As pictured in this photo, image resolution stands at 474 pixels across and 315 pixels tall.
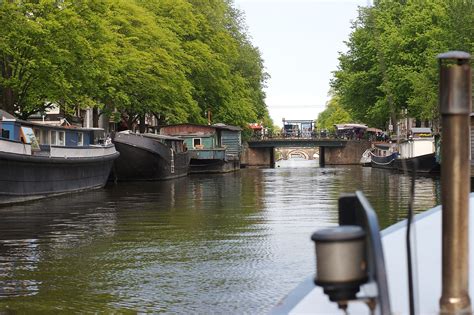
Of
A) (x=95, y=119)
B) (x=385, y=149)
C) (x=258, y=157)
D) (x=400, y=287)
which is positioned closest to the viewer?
(x=400, y=287)

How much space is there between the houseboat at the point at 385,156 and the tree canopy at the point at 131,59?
11271mm

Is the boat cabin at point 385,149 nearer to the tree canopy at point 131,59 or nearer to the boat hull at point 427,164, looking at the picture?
the tree canopy at point 131,59

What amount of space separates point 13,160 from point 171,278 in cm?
1452

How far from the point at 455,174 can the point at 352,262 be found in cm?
92

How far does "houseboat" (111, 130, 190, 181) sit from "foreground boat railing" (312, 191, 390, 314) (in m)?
36.9

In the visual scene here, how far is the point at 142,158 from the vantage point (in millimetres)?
42500

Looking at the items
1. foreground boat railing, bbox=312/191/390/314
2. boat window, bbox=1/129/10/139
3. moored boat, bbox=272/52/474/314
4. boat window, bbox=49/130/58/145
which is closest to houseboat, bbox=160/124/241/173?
boat window, bbox=49/130/58/145

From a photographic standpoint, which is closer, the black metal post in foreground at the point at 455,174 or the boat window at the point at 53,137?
the black metal post in foreground at the point at 455,174

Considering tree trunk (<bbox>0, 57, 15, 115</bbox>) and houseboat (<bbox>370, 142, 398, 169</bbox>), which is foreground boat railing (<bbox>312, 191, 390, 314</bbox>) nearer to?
tree trunk (<bbox>0, 57, 15, 115</bbox>)

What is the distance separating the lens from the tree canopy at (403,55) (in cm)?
5022

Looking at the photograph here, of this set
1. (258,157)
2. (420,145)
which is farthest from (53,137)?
(258,157)

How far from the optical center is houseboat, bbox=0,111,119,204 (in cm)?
2470

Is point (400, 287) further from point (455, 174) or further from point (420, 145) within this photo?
point (420, 145)

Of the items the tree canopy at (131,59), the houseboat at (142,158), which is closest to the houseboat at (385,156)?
the tree canopy at (131,59)
